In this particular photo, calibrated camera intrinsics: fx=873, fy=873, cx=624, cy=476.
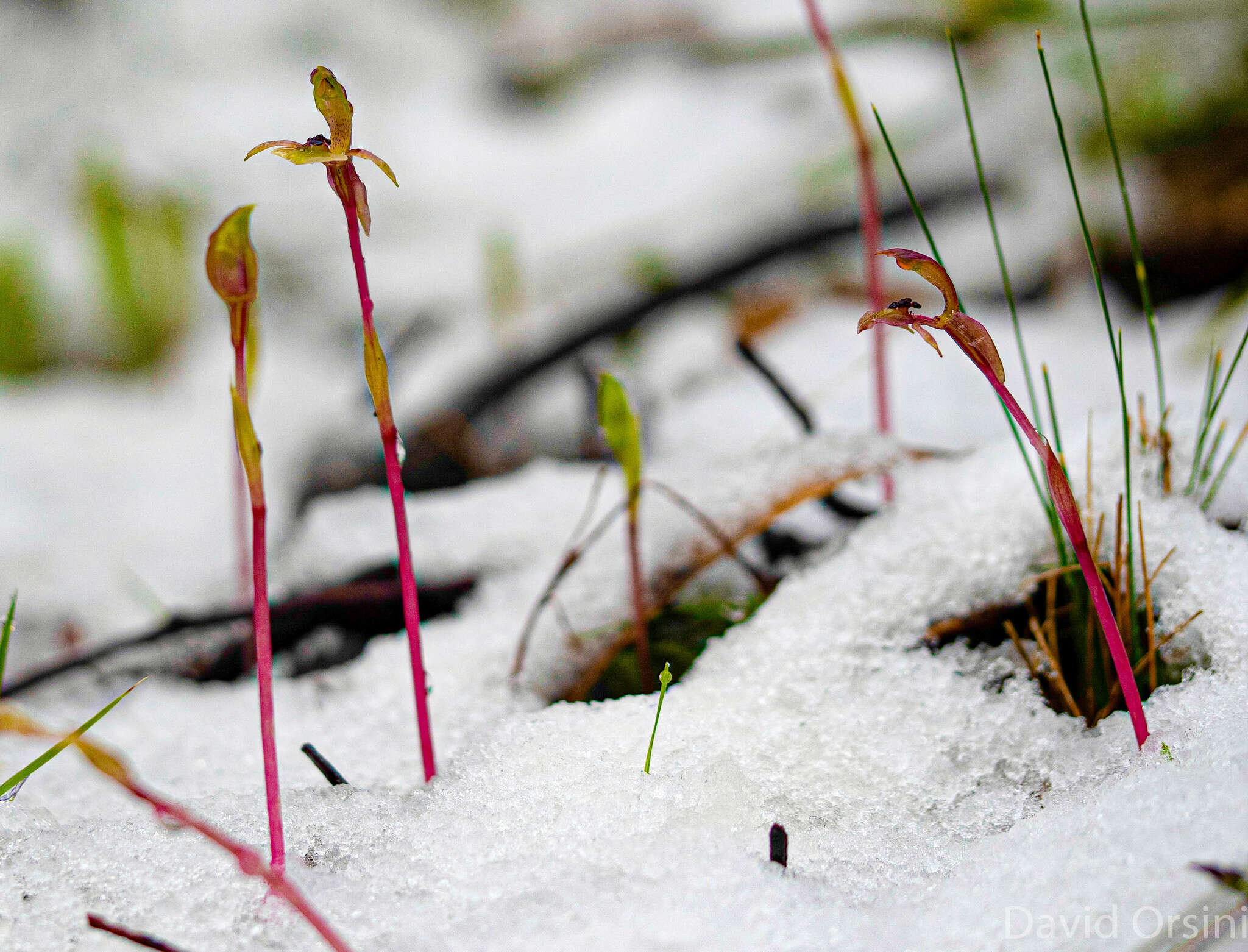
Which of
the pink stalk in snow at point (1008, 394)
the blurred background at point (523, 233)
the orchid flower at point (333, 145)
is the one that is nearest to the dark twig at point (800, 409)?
the blurred background at point (523, 233)

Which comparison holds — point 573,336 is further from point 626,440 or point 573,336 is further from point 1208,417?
point 1208,417

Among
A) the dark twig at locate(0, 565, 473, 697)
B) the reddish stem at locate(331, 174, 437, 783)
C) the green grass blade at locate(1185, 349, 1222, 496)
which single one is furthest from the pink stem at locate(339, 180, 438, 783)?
the green grass blade at locate(1185, 349, 1222, 496)

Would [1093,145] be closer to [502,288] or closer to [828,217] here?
[828,217]

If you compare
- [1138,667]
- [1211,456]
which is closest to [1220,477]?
[1211,456]

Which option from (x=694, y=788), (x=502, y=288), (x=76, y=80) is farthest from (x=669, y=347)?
(x=76, y=80)

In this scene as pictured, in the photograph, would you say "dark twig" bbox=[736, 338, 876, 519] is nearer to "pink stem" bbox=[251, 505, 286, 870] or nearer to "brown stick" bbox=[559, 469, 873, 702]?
"brown stick" bbox=[559, 469, 873, 702]

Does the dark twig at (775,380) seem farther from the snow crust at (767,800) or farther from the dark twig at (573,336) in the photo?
the dark twig at (573,336)

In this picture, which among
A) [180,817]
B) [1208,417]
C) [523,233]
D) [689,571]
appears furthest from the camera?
[523,233]
